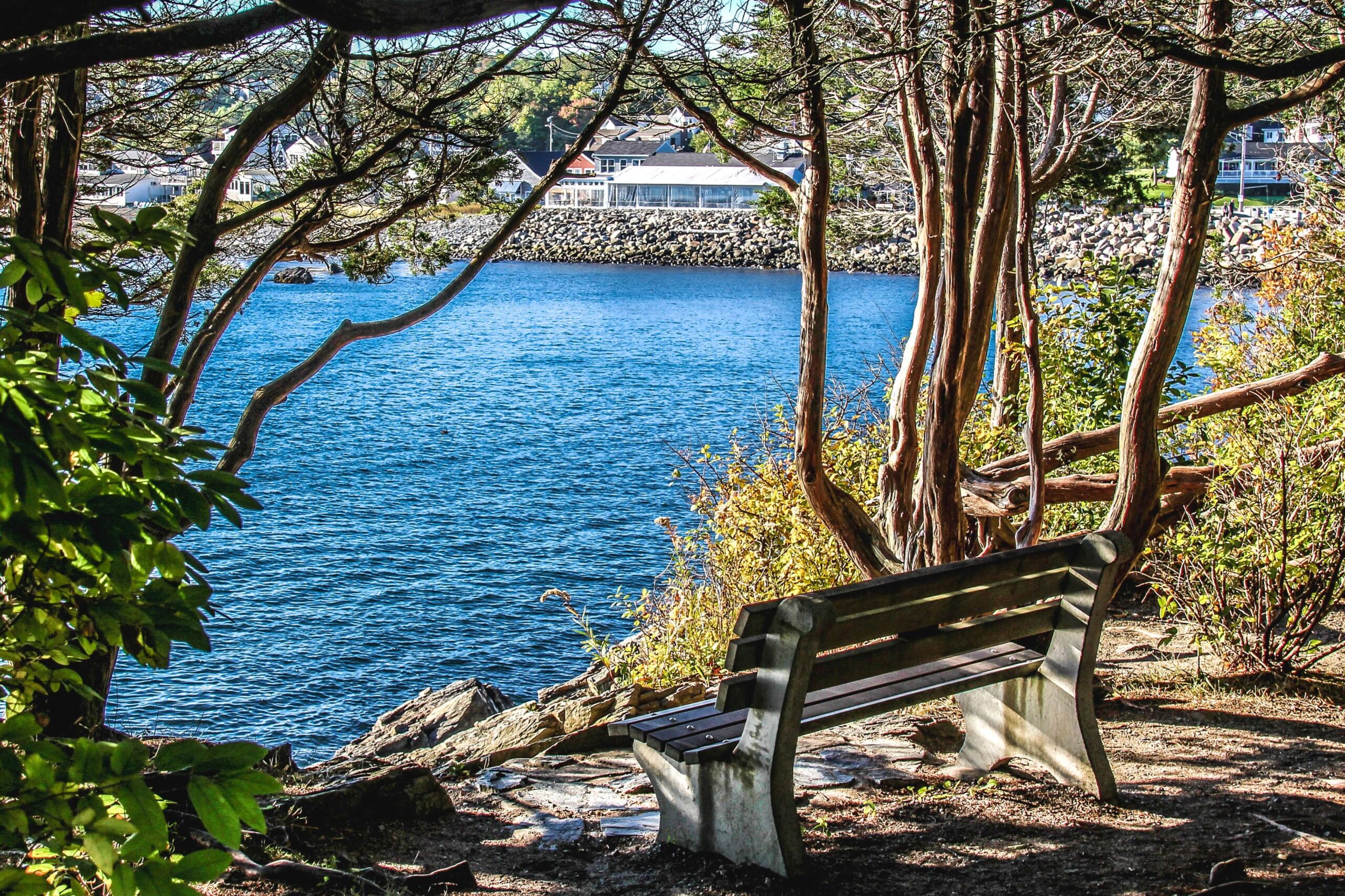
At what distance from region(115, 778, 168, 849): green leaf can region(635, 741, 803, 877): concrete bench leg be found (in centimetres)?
242

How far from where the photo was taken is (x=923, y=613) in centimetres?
408

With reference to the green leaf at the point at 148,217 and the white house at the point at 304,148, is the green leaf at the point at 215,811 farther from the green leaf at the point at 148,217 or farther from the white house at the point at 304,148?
the white house at the point at 304,148

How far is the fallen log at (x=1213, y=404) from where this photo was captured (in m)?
6.47

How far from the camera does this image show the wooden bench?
3.82m

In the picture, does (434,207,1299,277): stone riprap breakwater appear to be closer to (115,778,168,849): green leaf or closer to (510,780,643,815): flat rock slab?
(510,780,643,815): flat rock slab

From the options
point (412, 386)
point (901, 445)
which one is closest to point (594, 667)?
point (901, 445)

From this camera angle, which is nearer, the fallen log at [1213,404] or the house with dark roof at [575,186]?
the fallen log at [1213,404]

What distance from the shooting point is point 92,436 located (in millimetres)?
1834

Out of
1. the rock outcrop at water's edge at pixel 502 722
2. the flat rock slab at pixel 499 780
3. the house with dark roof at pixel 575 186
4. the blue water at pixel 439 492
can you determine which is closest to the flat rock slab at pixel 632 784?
the rock outcrop at water's edge at pixel 502 722

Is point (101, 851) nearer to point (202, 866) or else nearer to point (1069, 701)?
point (202, 866)

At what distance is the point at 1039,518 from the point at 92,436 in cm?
524

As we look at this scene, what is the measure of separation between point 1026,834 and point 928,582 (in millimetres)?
985

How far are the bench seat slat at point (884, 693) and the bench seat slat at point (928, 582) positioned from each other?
0.40 m

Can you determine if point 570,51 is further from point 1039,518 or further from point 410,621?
point 410,621
